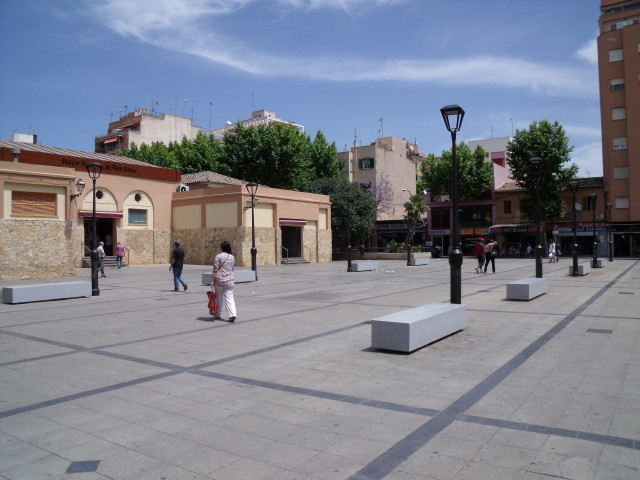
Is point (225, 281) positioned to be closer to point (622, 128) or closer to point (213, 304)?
point (213, 304)

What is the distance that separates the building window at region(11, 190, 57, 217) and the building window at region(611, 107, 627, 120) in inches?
1852

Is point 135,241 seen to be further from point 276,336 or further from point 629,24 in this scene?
point 629,24

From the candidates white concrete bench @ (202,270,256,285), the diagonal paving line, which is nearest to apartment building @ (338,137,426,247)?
white concrete bench @ (202,270,256,285)

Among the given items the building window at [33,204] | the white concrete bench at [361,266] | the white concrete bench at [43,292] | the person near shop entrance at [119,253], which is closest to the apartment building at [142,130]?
the person near shop entrance at [119,253]

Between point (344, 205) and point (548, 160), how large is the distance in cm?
1967

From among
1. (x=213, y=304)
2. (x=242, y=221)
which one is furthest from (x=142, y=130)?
(x=213, y=304)

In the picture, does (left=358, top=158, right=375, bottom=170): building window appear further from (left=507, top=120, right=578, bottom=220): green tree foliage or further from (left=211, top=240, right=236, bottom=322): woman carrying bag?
(left=211, top=240, right=236, bottom=322): woman carrying bag

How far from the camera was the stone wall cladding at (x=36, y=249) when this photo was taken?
2333 centimetres

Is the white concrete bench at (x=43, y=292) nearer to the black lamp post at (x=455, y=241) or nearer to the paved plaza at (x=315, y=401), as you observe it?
the paved plaza at (x=315, y=401)

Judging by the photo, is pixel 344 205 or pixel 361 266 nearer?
pixel 361 266

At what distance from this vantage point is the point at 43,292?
14.5 metres

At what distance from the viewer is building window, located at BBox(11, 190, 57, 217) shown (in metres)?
24.2

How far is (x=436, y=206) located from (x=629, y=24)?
25.6 m

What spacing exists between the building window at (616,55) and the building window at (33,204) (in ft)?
159
